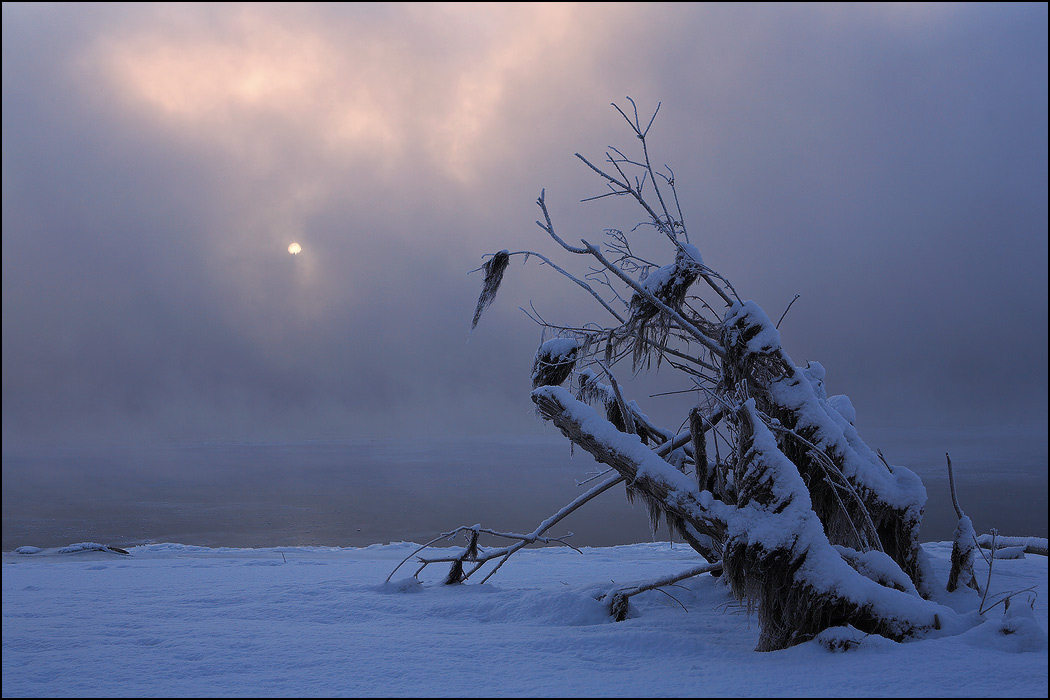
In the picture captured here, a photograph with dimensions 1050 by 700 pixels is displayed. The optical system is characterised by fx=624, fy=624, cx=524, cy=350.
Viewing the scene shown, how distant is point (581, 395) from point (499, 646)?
2.92 m

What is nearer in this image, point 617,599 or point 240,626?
point 240,626

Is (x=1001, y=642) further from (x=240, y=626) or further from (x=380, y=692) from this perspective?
→ (x=240, y=626)

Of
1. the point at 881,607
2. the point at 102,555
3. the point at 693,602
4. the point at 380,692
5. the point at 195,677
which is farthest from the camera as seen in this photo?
the point at 102,555

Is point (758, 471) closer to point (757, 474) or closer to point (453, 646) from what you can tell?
point (757, 474)

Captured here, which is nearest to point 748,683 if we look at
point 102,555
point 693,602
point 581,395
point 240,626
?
point 693,602

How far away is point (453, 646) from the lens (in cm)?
347

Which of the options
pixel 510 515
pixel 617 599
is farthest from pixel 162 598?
pixel 510 515

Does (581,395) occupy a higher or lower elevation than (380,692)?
higher

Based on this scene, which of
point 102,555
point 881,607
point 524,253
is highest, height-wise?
point 524,253

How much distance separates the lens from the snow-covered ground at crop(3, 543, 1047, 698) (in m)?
2.70

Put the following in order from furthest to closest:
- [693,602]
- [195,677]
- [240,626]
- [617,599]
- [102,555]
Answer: [102,555] → [693,602] → [617,599] → [240,626] → [195,677]

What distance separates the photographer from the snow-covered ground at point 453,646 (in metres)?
2.70

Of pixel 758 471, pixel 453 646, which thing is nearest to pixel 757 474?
pixel 758 471

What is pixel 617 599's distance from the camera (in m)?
4.56
